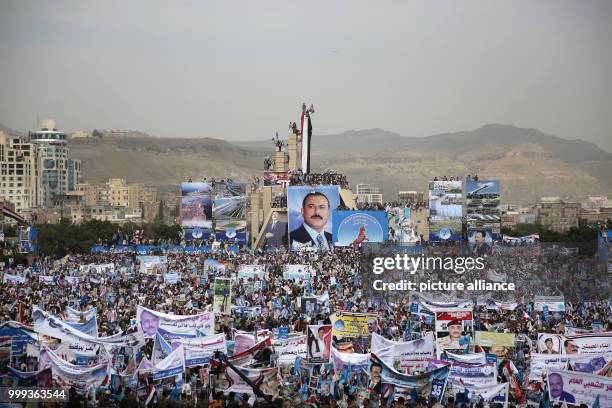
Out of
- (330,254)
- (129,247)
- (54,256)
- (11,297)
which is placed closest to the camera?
(11,297)

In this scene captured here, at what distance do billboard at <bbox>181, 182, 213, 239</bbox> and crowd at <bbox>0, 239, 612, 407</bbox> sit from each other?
19.2 meters

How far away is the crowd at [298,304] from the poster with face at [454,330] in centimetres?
96

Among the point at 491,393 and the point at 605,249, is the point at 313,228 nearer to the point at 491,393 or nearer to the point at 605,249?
the point at 605,249

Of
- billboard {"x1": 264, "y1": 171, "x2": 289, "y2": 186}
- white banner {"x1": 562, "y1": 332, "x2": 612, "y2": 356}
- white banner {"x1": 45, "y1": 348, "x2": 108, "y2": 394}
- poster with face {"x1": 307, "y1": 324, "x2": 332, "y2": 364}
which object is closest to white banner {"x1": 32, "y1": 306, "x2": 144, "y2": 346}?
white banner {"x1": 45, "y1": 348, "x2": 108, "y2": 394}

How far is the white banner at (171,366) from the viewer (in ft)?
58.1

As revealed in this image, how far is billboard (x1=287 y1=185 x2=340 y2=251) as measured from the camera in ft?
231

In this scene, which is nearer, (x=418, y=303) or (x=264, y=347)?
(x=264, y=347)

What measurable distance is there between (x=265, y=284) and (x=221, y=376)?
2161 cm

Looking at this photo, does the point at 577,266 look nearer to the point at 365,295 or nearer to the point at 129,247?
the point at 365,295

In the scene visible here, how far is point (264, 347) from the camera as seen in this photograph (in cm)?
1850

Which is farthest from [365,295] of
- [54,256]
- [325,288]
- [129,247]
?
[54,256]

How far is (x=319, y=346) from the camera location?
19.9 m

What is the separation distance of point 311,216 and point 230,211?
19.0 feet

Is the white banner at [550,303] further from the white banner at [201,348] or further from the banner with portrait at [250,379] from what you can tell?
the banner with portrait at [250,379]
